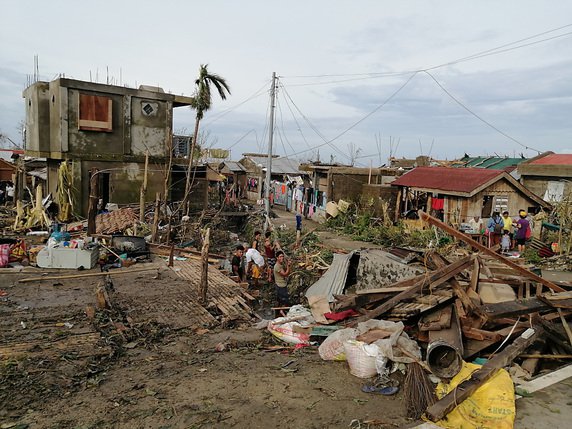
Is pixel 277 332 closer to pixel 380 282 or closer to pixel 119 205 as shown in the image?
pixel 380 282

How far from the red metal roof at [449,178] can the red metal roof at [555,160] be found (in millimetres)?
4627

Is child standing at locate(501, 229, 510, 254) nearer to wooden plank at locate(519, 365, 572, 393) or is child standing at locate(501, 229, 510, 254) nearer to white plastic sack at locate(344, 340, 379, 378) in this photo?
wooden plank at locate(519, 365, 572, 393)

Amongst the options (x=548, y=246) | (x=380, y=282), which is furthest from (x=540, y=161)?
(x=380, y=282)

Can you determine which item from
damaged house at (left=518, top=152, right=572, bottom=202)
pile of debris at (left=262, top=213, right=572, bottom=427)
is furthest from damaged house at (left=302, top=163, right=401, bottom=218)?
pile of debris at (left=262, top=213, right=572, bottom=427)

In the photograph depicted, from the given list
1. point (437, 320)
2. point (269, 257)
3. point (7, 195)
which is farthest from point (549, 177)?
point (7, 195)

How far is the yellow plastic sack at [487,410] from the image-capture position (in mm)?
4520

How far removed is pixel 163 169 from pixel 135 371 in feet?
51.8

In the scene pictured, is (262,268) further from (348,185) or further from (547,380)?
(348,185)

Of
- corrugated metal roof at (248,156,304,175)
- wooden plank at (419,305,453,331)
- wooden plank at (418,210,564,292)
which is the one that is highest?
corrugated metal roof at (248,156,304,175)

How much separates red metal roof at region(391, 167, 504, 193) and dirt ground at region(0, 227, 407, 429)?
12221 mm

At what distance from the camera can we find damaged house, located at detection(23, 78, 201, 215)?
18.1 meters

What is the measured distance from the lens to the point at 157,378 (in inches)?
230

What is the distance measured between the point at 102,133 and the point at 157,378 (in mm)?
15619

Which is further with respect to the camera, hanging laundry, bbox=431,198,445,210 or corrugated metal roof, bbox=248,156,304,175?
corrugated metal roof, bbox=248,156,304,175
